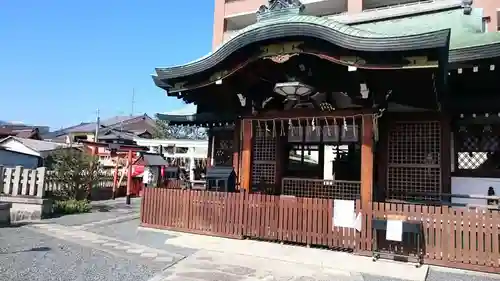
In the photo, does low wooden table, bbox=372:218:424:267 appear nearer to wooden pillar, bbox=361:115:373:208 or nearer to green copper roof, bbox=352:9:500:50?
wooden pillar, bbox=361:115:373:208

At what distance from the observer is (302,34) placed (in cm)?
748

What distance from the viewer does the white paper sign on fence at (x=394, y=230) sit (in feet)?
22.3

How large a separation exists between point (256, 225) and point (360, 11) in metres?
20.8

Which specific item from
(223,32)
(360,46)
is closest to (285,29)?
(360,46)

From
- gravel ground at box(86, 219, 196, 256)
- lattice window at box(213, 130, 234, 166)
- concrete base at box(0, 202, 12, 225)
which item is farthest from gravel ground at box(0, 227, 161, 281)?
lattice window at box(213, 130, 234, 166)

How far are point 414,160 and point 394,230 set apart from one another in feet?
8.67

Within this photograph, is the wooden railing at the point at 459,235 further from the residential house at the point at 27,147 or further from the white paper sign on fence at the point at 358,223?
the residential house at the point at 27,147

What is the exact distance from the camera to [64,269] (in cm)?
Result: 591

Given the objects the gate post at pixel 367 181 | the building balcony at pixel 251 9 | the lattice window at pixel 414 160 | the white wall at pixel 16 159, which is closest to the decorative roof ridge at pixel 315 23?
the gate post at pixel 367 181

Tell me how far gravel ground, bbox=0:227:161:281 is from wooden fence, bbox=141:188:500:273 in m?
2.53

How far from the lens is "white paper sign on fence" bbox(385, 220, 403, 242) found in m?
6.79

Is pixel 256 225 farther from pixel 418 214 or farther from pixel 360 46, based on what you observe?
pixel 360 46

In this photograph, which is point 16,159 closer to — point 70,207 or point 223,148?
point 70,207

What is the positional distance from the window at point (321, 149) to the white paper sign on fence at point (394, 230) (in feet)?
7.97
